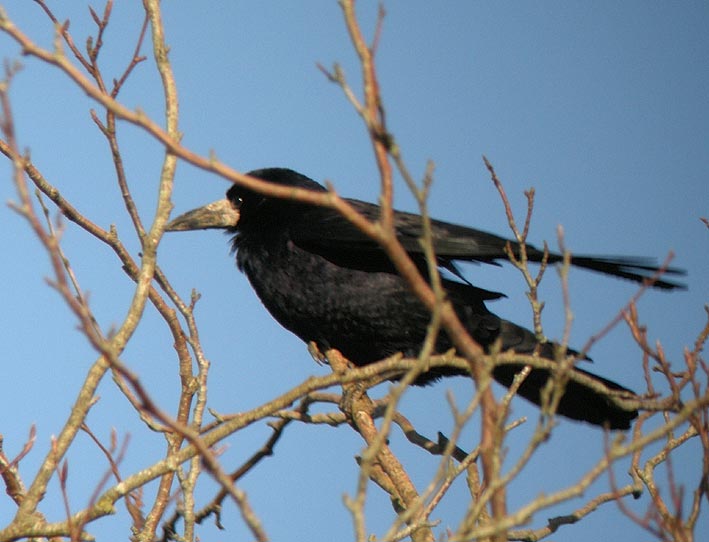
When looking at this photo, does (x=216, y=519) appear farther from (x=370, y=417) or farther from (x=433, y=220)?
(x=433, y=220)

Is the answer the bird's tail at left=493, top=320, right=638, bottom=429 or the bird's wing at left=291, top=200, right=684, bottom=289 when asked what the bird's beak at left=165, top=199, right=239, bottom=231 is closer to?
the bird's wing at left=291, top=200, right=684, bottom=289

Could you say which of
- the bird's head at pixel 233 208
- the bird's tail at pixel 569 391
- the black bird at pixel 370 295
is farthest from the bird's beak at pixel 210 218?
Answer: the bird's tail at pixel 569 391

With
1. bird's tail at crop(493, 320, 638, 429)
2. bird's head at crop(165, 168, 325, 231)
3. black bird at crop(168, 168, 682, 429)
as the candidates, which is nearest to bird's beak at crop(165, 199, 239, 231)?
bird's head at crop(165, 168, 325, 231)

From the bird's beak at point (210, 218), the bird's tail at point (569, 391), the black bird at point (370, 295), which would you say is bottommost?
the bird's tail at point (569, 391)

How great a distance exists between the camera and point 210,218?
20.6 feet

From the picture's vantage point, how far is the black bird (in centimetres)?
532

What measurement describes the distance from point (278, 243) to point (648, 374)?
262 cm

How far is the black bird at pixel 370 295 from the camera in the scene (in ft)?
17.4

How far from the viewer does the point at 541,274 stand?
13.1ft

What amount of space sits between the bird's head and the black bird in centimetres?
37

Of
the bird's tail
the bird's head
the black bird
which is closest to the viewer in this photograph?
the bird's tail

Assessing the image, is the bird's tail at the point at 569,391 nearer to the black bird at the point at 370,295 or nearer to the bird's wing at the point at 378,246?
the black bird at the point at 370,295

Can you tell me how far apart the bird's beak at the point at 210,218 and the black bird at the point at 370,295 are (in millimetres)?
487

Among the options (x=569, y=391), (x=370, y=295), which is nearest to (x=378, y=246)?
(x=370, y=295)
